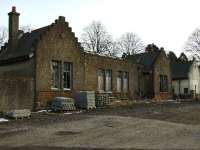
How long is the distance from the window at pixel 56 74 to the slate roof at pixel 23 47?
2.44 meters

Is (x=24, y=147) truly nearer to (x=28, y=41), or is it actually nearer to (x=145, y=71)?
(x=28, y=41)

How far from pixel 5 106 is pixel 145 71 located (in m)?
22.3

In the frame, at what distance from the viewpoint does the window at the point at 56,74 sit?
32.2 meters

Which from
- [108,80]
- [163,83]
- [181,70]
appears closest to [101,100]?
[108,80]

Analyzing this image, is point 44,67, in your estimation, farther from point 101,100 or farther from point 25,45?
point 101,100

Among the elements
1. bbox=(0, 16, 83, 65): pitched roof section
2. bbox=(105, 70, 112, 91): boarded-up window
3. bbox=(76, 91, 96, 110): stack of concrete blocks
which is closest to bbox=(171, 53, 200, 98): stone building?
bbox=(105, 70, 112, 91): boarded-up window

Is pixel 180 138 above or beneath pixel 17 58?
beneath

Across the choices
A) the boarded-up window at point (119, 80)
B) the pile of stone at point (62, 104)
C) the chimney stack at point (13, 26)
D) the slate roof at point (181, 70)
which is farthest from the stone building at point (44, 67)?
the slate roof at point (181, 70)

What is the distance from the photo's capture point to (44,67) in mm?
30906

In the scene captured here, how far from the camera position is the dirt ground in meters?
14.8

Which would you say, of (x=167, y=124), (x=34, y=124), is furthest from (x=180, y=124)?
(x=34, y=124)

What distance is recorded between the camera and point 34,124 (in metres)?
21.3

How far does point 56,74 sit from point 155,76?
56.5ft

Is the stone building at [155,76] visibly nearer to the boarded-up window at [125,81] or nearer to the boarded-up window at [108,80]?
the boarded-up window at [125,81]
